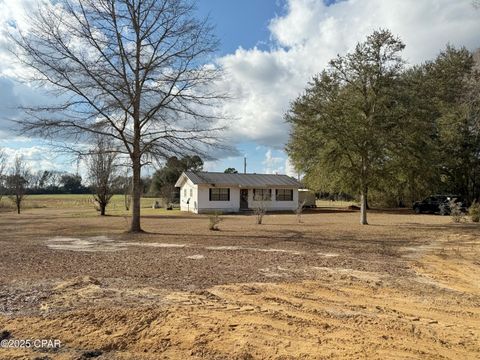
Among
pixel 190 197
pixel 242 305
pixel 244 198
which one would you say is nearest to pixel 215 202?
pixel 190 197

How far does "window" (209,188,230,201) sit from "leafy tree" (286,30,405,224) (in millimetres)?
15530

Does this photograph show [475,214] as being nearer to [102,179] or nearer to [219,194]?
[219,194]

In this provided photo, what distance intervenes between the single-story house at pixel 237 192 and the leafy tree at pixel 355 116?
47.4ft

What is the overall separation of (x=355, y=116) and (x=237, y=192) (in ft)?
60.3

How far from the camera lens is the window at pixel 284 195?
40.0 metres

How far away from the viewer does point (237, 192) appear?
124ft

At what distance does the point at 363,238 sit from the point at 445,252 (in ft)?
12.3

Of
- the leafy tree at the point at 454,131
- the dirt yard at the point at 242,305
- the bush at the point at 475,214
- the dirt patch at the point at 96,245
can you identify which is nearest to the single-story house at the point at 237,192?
the leafy tree at the point at 454,131

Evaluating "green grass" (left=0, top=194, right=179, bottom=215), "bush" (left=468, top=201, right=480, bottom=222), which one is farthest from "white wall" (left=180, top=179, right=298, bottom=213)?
"bush" (left=468, top=201, right=480, bottom=222)

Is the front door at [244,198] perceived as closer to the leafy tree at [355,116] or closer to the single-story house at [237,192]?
the single-story house at [237,192]

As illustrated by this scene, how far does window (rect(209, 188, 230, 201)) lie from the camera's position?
120ft

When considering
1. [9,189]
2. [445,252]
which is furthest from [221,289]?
[9,189]

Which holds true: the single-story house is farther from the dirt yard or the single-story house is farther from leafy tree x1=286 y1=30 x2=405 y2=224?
the dirt yard

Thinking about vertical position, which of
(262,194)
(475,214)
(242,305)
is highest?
(262,194)
